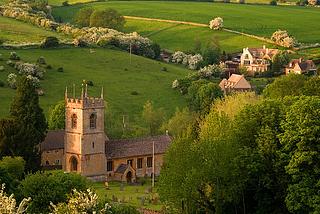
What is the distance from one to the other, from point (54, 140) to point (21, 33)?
7240 centimetres

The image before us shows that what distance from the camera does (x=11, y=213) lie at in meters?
39.9

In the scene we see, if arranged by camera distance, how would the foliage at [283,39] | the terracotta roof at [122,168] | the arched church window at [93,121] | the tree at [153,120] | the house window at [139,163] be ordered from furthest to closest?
the foliage at [283,39] → the tree at [153,120] → the house window at [139,163] → the terracotta roof at [122,168] → the arched church window at [93,121]

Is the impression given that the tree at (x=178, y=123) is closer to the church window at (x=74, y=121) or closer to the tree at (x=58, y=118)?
the tree at (x=58, y=118)

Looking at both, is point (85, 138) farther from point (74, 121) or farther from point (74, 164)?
point (74, 164)

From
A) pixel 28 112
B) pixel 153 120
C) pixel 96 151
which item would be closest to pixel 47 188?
pixel 96 151

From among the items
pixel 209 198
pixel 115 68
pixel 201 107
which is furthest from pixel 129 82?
pixel 209 198

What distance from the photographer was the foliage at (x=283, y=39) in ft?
623

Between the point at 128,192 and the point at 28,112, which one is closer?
the point at 128,192

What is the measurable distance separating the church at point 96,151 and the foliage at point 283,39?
105 m

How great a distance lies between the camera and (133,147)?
304 feet

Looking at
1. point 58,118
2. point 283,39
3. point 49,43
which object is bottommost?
point 58,118

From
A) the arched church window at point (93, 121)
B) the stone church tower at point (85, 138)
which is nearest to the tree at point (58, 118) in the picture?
the stone church tower at point (85, 138)

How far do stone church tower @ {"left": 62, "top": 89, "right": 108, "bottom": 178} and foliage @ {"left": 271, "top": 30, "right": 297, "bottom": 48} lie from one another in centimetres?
11099

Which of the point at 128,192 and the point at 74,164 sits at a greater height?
the point at 74,164
